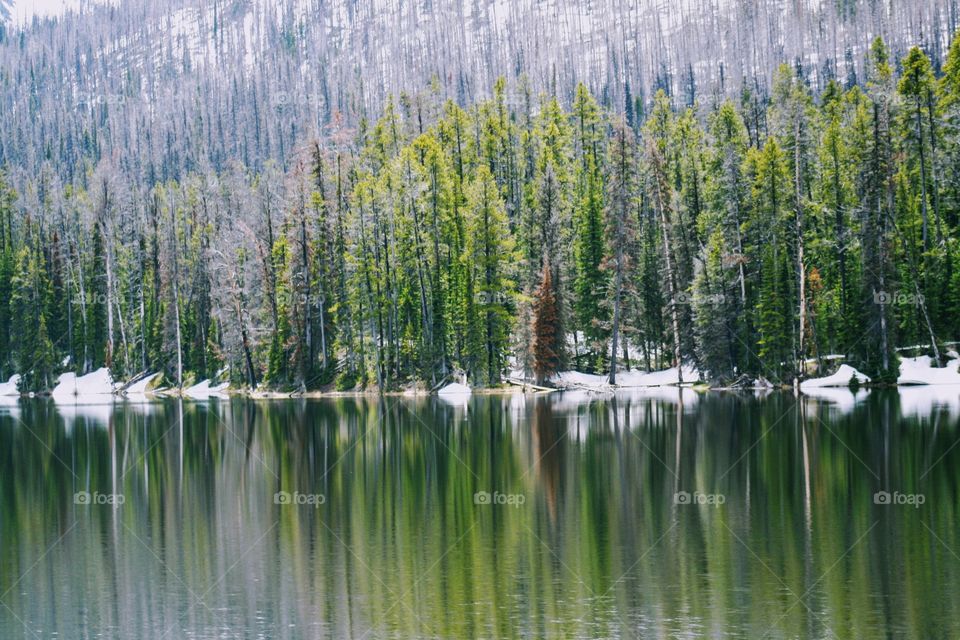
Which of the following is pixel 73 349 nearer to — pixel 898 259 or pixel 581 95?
pixel 581 95

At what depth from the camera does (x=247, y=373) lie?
88688mm

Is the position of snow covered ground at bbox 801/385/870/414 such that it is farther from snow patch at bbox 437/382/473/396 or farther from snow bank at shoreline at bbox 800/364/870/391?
snow patch at bbox 437/382/473/396

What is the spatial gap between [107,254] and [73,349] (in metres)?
14.4
